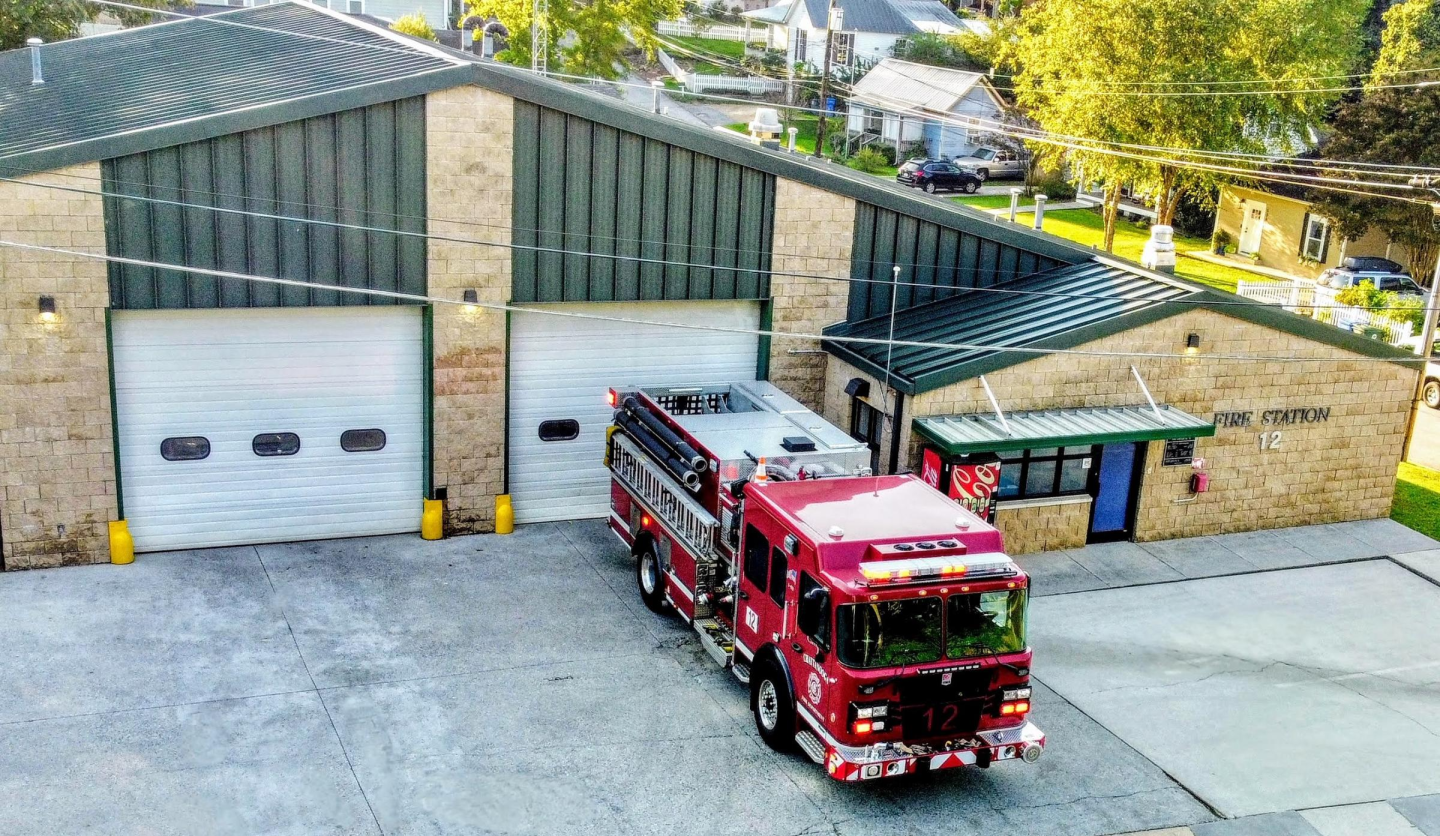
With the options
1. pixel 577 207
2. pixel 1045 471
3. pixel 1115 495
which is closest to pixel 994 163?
pixel 1115 495

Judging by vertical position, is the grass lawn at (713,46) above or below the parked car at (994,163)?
above

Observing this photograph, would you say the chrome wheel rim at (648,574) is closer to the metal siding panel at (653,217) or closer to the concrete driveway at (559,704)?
the concrete driveway at (559,704)

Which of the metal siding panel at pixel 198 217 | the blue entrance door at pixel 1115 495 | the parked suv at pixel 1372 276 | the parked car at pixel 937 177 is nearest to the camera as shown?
the metal siding panel at pixel 198 217

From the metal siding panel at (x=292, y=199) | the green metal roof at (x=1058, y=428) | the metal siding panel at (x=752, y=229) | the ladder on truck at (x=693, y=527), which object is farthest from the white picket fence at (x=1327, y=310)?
the metal siding panel at (x=292, y=199)

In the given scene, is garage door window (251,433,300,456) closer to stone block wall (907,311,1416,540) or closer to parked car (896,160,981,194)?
stone block wall (907,311,1416,540)

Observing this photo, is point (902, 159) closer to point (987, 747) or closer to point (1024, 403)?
Answer: point (1024, 403)

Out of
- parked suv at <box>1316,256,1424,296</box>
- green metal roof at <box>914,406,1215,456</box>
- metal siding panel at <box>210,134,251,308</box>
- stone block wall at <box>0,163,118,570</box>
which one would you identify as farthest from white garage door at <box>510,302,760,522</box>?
parked suv at <box>1316,256,1424,296</box>

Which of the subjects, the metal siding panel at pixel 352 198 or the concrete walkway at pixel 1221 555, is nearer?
the metal siding panel at pixel 352 198
